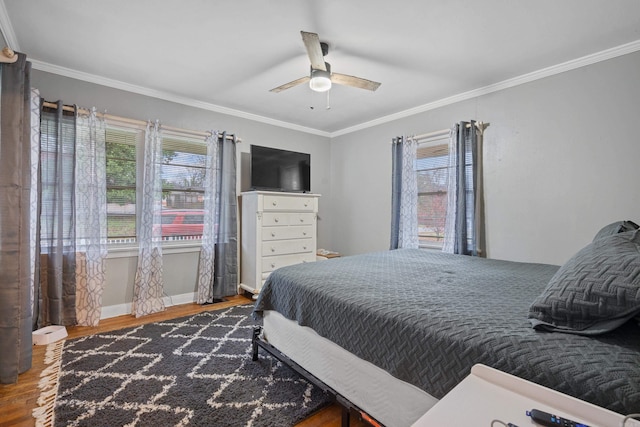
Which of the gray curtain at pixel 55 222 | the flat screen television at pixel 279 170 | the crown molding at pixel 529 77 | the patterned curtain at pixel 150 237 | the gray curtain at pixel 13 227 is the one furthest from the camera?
the flat screen television at pixel 279 170

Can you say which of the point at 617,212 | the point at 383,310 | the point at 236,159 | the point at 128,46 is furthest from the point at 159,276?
the point at 617,212

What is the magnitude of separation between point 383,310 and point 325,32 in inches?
78.8

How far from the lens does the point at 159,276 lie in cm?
340

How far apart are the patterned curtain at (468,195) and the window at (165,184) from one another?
304cm

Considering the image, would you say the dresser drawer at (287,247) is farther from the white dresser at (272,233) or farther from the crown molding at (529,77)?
the crown molding at (529,77)

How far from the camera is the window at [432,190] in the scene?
365 centimetres

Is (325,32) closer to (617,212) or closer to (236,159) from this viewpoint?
(236,159)

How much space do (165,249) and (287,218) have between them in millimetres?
1497

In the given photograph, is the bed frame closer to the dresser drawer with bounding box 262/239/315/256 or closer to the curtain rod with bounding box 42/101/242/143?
the dresser drawer with bounding box 262/239/315/256

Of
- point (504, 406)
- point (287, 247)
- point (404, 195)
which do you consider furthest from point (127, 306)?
point (504, 406)

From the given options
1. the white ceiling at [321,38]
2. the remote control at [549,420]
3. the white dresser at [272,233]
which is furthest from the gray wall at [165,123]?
the remote control at [549,420]

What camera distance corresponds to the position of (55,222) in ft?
9.17

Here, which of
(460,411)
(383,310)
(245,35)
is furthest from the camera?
(245,35)

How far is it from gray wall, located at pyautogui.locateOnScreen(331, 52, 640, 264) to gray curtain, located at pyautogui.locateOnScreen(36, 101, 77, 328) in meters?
3.95
